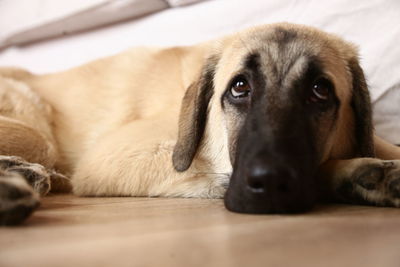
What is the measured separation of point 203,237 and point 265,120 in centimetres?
54

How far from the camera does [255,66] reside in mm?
1739

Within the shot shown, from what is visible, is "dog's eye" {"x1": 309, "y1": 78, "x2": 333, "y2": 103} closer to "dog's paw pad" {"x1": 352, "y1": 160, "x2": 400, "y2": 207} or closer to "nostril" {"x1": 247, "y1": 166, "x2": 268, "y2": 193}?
"dog's paw pad" {"x1": 352, "y1": 160, "x2": 400, "y2": 207}

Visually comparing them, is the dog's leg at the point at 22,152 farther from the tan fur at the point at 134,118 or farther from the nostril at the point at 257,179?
the nostril at the point at 257,179

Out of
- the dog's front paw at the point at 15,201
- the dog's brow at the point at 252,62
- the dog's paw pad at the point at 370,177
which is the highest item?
the dog's brow at the point at 252,62

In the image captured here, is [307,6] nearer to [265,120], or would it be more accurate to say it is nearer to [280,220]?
[265,120]

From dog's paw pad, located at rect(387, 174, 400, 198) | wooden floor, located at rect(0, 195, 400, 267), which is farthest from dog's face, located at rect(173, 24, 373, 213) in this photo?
dog's paw pad, located at rect(387, 174, 400, 198)

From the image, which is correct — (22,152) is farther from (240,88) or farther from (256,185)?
(256,185)

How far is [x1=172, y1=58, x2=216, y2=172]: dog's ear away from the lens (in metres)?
1.96

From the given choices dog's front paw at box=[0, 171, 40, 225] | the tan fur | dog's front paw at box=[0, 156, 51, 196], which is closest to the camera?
dog's front paw at box=[0, 171, 40, 225]

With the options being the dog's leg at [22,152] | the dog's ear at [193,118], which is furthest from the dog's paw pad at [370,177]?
the dog's leg at [22,152]

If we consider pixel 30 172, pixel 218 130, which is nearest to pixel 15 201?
pixel 30 172

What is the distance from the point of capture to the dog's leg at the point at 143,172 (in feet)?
6.35

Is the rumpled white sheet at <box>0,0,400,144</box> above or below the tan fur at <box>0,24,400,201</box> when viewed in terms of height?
above

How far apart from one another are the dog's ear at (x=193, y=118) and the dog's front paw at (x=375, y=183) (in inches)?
25.4
